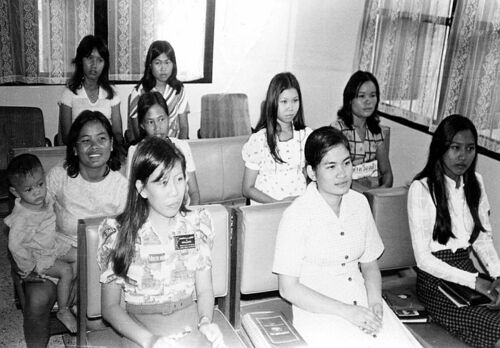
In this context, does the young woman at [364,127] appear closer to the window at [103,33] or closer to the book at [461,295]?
the book at [461,295]

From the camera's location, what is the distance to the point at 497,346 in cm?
241

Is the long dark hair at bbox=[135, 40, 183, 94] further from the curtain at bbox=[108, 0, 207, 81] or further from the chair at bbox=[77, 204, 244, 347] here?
the chair at bbox=[77, 204, 244, 347]

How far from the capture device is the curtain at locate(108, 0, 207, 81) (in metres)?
5.50

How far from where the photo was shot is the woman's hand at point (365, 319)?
227 cm

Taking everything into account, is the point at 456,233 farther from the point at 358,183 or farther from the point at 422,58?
the point at 422,58

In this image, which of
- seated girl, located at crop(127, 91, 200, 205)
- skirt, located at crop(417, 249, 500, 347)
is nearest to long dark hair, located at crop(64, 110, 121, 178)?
seated girl, located at crop(127, 91, 200, 205)

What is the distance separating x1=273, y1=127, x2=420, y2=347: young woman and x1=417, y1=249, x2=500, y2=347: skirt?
357 mm

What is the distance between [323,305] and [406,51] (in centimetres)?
327

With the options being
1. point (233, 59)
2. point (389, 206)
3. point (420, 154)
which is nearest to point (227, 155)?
point (389, 206)

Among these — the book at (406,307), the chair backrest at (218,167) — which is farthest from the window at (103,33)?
the book at (406,307)

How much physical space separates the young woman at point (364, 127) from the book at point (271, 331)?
73.8 inches

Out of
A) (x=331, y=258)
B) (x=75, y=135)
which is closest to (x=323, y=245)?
Answer: (x=331, y=258)

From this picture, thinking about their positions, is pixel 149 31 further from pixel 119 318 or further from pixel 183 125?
pixel 119 318

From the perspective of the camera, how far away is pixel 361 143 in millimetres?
3967
